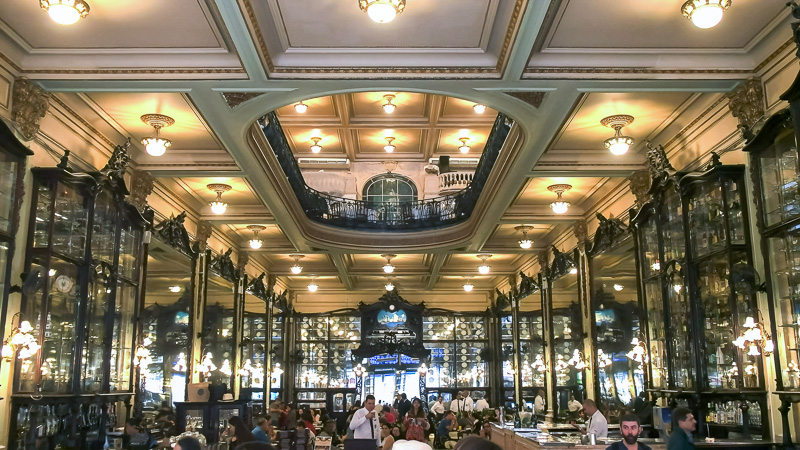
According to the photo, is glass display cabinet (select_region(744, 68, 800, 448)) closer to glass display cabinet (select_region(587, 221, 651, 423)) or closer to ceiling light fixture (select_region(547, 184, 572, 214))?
glass display cabinet (select_region(587, 221, 651, 423))

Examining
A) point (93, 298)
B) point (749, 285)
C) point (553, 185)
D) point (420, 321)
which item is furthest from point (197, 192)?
point (420, 321)

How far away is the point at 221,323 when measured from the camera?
641 inches

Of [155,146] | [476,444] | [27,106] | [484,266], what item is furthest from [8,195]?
[484,266]

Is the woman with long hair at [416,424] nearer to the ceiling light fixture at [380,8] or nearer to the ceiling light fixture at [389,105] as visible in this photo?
the ceiling light fixture at [380,8]

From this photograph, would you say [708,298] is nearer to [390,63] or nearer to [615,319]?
[615,319]

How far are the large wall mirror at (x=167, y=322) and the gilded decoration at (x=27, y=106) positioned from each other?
156 inches

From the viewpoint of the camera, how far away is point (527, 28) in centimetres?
700

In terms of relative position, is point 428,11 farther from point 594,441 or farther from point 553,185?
point 553,185

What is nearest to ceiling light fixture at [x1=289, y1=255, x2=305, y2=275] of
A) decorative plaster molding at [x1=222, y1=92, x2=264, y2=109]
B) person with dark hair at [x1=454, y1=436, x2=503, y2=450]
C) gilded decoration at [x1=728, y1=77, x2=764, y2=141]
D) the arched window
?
the arched window

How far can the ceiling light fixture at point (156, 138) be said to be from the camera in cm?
962

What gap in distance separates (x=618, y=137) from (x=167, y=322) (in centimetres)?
822

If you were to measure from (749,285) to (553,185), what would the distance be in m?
5.29

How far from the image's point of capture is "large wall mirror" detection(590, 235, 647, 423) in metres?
11.6

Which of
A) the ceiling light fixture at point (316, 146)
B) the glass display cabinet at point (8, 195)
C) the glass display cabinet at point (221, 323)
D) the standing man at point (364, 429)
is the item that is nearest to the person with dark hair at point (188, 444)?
the glass display cabinet at point (8, 195)
